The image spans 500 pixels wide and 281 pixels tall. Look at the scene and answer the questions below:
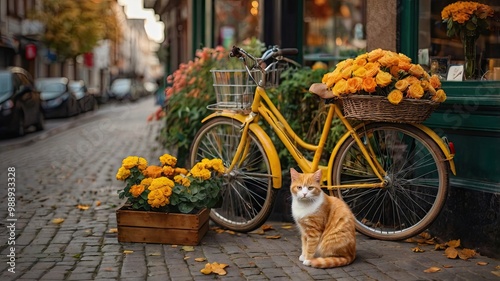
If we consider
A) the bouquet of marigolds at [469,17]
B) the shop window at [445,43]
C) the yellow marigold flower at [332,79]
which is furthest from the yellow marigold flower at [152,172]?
the bouquet of marigolds at [469,17]

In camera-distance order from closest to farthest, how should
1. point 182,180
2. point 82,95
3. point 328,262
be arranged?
point 328,262, point 182,180, point 82,95

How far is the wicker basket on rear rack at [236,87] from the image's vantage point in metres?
5.80

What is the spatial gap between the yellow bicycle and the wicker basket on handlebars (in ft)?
0.52

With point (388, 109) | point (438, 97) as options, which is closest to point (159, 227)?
point (388, 109)

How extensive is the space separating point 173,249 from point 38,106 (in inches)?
540

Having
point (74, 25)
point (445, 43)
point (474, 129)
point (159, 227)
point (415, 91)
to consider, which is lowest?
point (159, 227)

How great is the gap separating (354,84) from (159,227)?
5.82 feet

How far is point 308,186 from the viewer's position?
15.6ft

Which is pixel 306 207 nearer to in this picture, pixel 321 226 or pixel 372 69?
pixel 321 226

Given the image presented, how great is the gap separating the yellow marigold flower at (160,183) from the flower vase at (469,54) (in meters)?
2.45

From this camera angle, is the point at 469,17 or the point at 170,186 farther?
the point at 469,17

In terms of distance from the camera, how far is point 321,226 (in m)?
4.74

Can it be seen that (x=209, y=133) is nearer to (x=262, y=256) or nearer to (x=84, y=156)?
(x=262, y=256)

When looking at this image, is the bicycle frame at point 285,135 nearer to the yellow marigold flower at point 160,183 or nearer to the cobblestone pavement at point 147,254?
the cobblestone pavement at point 147,254
